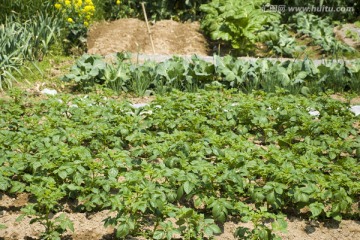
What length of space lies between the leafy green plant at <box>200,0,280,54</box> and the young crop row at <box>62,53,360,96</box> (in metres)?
1.67

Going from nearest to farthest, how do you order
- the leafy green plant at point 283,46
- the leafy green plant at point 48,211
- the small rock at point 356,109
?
the leafy green plant at point 48,211, the small rock at point 356,109, the leafy green plant at point 283,46

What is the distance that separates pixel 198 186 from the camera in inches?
197

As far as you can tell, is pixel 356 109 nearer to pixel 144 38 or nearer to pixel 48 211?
pixel 48 211

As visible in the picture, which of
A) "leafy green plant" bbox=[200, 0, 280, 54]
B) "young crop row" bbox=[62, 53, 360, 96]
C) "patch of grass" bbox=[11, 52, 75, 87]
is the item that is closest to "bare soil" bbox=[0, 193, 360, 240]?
"young crop row" bbox=[62, 53, 360, 96]

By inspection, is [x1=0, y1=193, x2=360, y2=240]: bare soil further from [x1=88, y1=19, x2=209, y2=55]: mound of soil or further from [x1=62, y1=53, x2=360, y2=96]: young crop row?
[x1=88, y1=19, x2=209, y2=55]: mound of soil

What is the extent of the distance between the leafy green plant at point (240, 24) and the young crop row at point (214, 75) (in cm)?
167

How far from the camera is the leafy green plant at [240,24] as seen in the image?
9.78m

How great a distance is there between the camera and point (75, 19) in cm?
987

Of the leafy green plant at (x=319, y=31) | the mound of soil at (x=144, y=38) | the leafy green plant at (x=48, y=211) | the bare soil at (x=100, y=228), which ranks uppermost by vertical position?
the leafy green plant at (x=319, y=31)

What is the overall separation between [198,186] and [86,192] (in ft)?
3.02

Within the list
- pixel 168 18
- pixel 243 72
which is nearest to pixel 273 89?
pixel 243 72

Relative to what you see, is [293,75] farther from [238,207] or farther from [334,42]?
[238,207]

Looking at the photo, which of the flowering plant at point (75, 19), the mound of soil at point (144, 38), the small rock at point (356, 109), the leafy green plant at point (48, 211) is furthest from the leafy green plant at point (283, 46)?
the leafy green plant at point (48, 211)

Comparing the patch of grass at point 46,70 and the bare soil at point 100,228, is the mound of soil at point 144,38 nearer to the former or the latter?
the patch of grass at point 46,70
